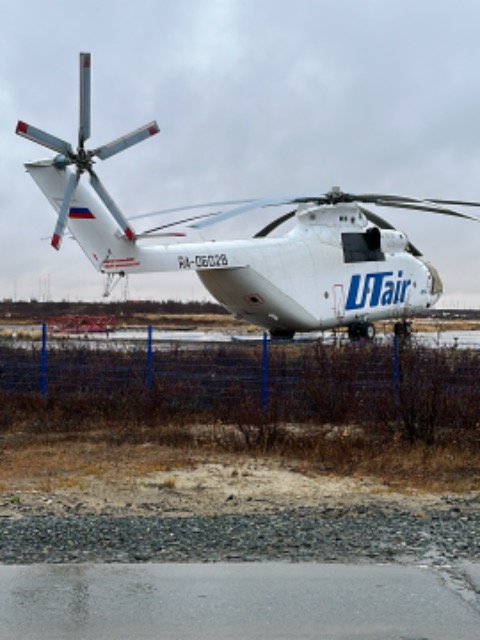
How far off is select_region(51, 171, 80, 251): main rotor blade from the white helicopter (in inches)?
1.1

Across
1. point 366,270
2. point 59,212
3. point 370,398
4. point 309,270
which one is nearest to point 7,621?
point 370,398

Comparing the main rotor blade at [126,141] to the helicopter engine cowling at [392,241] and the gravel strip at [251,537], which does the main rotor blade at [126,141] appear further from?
the gravel strip at [251,537]

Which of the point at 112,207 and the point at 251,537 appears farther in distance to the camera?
the point at 112,207

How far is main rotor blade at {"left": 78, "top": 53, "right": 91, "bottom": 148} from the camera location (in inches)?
824

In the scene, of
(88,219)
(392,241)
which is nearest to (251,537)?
(88,219)

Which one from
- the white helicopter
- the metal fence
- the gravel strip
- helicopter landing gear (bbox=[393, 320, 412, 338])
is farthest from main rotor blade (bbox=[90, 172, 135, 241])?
the gravel strip

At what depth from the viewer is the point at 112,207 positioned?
23203mm

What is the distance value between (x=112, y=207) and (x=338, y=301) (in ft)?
26.0

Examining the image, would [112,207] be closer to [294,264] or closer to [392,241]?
[294,264]

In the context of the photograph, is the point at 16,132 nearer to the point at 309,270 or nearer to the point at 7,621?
the point at 309,270

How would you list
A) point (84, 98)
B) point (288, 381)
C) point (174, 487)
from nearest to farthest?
1. point (174, 487)
2. point (288, 381)
3. point (84, 98)

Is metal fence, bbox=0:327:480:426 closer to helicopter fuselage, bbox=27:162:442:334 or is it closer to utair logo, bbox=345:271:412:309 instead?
helicopter fuselage, bbox=27:162:442:334

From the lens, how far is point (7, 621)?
16.5 feet

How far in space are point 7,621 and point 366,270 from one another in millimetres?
23675
